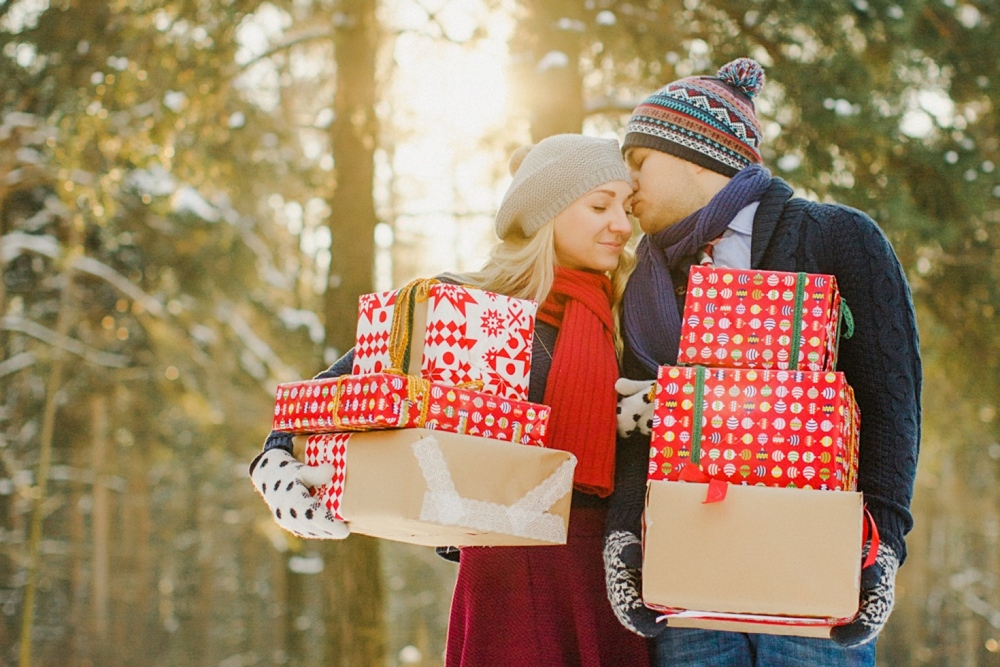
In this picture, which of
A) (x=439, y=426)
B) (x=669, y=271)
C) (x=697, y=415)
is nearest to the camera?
(x=697, y=415)

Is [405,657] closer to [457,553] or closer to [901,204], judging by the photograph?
[901,204]

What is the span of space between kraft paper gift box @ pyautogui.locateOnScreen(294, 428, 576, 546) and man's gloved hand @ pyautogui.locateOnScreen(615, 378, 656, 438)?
0.65 feet

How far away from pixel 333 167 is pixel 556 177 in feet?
17.9

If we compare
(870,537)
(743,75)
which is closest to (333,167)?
(743,75)

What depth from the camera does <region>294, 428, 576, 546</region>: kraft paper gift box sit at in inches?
102

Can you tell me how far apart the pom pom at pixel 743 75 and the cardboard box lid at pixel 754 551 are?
4.37 ft

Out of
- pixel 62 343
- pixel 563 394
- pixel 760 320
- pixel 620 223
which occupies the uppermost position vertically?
pixel 62 343

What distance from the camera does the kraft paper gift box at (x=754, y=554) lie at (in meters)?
2.40

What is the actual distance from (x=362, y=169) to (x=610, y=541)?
598 centimetres

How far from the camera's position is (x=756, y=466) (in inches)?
98.8

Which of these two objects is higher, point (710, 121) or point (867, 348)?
point (710, 121)

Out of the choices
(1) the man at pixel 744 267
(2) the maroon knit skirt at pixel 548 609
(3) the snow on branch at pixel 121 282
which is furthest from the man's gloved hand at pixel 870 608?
(3) the snow on branch at pixel 121 282

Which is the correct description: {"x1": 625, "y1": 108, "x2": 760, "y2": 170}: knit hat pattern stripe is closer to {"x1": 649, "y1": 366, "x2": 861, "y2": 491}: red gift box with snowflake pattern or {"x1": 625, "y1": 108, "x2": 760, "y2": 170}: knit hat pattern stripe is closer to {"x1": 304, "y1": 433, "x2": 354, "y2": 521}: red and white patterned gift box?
{"x1": 649, "y1": 366, "x2": 861, "y2": 491}: red gift box with snowflake pattern

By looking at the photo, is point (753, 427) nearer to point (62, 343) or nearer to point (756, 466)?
point (756, 466)
